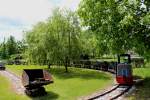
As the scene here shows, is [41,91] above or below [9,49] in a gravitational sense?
below

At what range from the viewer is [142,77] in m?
32.5

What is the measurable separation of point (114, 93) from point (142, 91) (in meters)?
2.33

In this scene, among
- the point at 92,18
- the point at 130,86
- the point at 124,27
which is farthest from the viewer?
the point at 130,86

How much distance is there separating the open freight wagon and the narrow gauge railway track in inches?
175

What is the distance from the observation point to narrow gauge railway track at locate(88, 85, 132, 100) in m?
23.1

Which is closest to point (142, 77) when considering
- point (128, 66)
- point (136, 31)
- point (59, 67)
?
point (128, 66)

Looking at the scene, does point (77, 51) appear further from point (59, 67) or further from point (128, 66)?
point (128, 66)

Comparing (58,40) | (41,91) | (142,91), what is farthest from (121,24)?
(58,40)

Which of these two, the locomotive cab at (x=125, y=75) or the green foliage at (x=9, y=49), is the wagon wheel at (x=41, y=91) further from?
the green foliage at (x=9, y=49)

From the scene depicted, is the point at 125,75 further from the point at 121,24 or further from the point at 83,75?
the point at 83,75

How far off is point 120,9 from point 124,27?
1.63 meters

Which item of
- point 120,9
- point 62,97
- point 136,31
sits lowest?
point 62,97

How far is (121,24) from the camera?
23.2 metres

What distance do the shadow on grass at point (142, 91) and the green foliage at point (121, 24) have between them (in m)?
2.93
